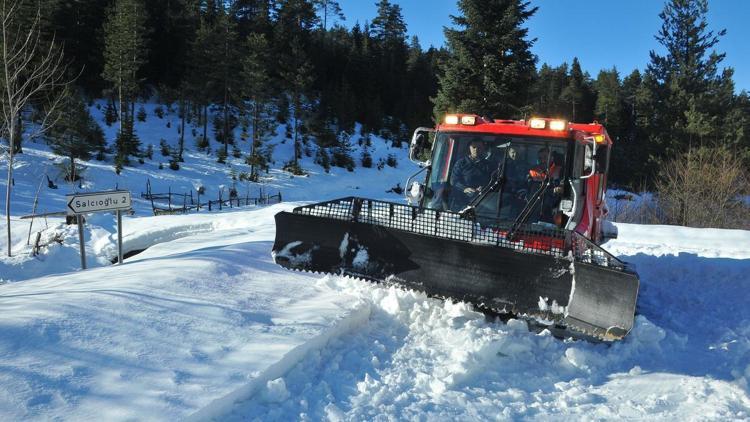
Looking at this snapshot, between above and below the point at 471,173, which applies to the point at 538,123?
above

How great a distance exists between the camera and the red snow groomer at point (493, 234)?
13.6ft

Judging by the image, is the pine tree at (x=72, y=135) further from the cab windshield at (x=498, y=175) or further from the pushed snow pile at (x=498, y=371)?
the pushed snow pile at (x=498, y=371)

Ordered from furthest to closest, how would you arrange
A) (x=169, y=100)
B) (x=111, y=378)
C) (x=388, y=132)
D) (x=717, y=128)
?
(x=388, y=132)
(x=169, y=100)
(x=717, y=128)
(x=111, y=378)

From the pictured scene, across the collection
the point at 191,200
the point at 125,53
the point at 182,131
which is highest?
the point at 125,53

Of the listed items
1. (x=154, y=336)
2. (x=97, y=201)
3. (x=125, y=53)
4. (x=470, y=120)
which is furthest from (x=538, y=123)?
(x=125, y=53)

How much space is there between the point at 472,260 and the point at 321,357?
1614 millimetres

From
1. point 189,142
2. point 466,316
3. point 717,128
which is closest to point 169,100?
point 189,142

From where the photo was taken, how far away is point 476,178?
579cm

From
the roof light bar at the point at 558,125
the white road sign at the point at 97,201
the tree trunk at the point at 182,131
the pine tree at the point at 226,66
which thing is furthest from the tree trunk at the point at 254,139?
the roof light bar at the point at 558,125

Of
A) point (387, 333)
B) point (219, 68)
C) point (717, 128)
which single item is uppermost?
point (219, 68)

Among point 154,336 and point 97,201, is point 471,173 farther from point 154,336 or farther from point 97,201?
point 97,201

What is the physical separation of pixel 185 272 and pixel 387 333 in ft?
8.55

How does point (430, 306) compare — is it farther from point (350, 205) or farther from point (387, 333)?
point (350, 205)

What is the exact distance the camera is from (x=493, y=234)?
15.1ft
